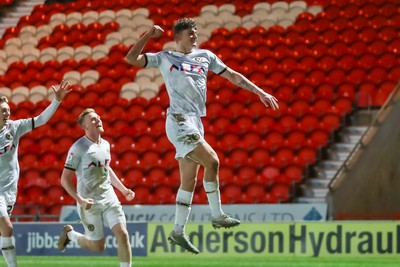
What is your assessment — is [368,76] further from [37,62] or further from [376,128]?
[37,62]

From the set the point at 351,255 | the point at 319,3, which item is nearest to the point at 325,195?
the point at 351,255

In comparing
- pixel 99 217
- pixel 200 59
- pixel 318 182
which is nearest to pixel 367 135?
pixel 318 182

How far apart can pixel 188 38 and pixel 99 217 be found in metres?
2.45

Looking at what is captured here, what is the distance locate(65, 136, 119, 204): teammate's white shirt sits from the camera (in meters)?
11.1

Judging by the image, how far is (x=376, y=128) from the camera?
20.0 meters

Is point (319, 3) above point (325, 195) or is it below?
above

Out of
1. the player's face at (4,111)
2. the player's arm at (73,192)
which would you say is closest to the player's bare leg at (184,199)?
the player's arm at (73,192)

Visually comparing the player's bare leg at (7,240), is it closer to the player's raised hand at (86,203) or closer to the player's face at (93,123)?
the player's raised hand at (86,203)

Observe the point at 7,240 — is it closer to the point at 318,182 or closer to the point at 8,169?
the point at 8,169

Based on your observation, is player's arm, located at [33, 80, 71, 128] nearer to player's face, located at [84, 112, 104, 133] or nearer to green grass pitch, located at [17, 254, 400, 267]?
player's face, located at [84, 112, 104, 133]

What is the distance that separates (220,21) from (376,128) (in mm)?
7261

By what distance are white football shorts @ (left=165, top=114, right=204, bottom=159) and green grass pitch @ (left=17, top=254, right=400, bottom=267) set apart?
549cm

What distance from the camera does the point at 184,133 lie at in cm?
1018

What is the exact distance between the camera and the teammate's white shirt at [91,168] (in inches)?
438
